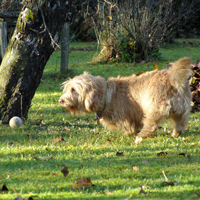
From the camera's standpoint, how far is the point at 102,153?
172 inches

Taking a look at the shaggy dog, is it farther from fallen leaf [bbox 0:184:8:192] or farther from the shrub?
the shrub

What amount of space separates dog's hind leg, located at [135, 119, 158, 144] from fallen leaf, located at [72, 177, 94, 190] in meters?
1.92

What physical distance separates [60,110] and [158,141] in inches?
121

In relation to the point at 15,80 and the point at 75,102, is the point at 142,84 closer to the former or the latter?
the point at 75,102

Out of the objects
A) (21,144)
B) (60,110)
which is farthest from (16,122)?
(60,110)

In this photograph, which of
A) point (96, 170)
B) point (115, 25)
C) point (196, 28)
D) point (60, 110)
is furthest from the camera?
point (196, 28)

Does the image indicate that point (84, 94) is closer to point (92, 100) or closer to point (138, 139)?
point (92, 100)

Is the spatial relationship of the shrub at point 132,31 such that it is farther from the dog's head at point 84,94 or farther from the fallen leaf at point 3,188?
the fallen leaf at point 3,188

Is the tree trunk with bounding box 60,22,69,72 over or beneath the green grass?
over

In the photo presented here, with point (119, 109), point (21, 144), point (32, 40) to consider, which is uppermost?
point (32, 40)

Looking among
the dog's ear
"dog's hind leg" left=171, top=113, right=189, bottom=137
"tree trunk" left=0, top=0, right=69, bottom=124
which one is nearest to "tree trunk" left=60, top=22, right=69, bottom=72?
"tree trunk" left=0, top=0, right=69, bottom=124

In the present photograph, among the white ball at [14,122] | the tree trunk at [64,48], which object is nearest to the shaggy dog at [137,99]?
the white ball at [14,122]

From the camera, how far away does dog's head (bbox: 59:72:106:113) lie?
5055 mm

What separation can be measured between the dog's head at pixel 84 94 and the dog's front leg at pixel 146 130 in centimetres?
88
